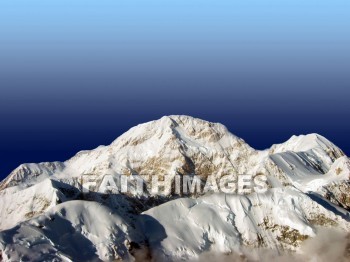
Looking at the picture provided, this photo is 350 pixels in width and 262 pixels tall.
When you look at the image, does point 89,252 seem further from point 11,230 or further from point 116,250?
point 11,230

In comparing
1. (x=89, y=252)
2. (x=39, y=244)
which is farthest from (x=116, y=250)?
(x=39, y=244)

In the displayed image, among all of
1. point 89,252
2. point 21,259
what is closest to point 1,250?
point 21,259

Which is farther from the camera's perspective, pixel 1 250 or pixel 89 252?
pixel 89 252

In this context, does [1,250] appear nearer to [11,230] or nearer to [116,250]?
[11,230]

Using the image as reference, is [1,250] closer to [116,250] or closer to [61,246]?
[61,246]

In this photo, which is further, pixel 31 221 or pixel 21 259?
pixel 31 221

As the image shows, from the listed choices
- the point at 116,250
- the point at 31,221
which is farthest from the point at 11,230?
the point at 116,250
